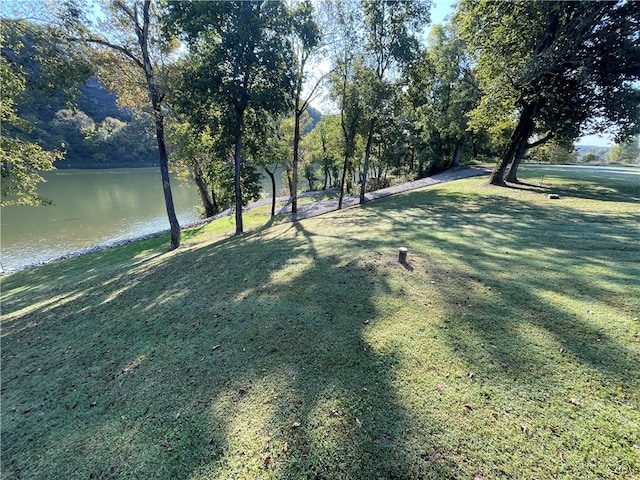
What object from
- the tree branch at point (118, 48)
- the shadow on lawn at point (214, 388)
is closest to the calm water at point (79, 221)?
the tree branch at point (118, 48)

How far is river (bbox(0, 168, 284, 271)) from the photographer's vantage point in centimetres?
1563

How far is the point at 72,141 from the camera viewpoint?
56938 millimetres

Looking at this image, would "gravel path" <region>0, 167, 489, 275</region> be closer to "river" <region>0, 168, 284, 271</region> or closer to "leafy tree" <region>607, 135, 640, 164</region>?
"river" <region>0, 168, 284, 271</region>

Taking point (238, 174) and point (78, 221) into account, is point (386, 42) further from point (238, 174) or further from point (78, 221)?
point (78, 221)

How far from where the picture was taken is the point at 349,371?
9.71 ft

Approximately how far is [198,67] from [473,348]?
10478 millimetres

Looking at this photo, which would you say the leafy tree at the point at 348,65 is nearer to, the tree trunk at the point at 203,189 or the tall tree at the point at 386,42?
the tall tree at the point at 386,42

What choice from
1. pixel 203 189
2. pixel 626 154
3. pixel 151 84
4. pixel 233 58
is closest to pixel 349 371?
pixel 233 58

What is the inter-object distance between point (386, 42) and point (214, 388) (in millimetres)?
14095

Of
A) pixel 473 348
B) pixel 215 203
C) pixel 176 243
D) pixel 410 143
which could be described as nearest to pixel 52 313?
pixel 176 243

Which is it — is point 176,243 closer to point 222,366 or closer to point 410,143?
point 222,366

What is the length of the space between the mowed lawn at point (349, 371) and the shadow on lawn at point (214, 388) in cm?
2

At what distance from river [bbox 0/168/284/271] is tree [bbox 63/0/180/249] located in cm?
Result: 824

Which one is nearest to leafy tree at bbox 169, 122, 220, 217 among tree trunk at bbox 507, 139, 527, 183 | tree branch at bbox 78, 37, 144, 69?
tree branch at bbox 78, 37, 144, 69
